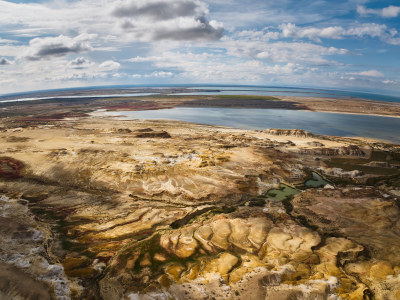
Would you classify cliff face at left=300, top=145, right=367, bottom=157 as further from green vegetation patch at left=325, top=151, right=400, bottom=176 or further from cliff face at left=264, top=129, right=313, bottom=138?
cliff face at left=264, top=129, right=313, bottom=138

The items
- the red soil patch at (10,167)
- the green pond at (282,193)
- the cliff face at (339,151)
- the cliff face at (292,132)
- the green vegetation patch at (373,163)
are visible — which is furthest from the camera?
the cliff face at (292,132)

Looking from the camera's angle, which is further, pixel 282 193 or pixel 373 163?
pixel 373 163

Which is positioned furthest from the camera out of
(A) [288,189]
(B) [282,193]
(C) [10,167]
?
(C) [10,167]

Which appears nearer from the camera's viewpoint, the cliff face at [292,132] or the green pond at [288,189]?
the green pond at [288,189]

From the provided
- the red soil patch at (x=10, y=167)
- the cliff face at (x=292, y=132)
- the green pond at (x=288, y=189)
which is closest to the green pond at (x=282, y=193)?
the green pond at (x=288, y=189)

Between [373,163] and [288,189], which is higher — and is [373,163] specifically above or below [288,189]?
above

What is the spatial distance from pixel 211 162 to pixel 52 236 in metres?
33.2

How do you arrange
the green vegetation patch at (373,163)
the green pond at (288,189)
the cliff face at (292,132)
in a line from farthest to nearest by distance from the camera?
the cliff face at (292,132) → the green vegetation patch at (373,163) → the green pond at (288,189)

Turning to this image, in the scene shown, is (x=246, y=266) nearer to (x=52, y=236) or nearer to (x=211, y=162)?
(x=52, y=236)

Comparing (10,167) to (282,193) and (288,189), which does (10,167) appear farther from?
(288,189)

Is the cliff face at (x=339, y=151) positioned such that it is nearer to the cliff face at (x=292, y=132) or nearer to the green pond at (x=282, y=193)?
the cliff face at (x=292, y=132)

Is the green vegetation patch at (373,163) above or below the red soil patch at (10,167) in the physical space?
above

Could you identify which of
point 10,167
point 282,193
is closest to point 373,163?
point 282,193

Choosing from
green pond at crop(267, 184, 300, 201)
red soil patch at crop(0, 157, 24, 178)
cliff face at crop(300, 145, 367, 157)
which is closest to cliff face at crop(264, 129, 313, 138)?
cliff face at crop(300, 145, 367, 157)
